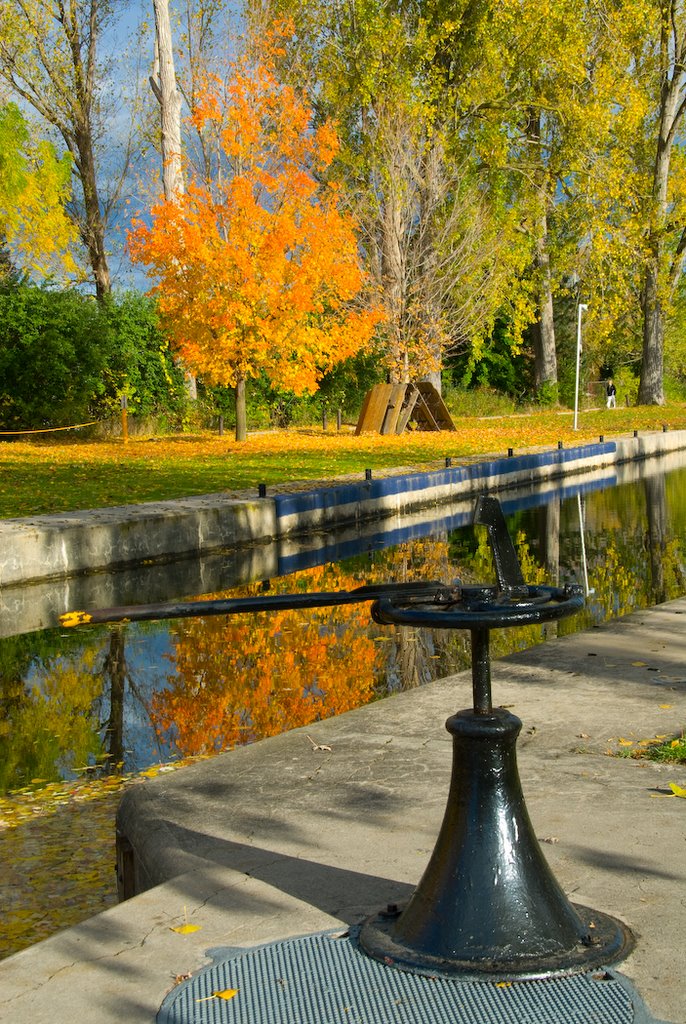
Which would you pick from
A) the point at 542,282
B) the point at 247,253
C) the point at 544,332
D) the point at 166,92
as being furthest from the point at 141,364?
the point at 544,332

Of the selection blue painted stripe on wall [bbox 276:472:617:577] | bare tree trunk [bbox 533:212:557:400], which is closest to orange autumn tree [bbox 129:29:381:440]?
blue painted stripe on wall [bbox 276:472:617:577]

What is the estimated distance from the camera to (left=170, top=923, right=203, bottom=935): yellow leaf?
367 centimetres

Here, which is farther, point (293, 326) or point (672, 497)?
point (293, 326)

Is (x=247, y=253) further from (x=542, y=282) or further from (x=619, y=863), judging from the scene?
(x=619, y=863)

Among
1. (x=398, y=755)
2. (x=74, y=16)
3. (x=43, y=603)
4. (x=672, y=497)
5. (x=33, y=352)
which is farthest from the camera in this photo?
(x=74, y=16)

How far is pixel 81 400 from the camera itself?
29250mm

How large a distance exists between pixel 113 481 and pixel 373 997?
16.6 m

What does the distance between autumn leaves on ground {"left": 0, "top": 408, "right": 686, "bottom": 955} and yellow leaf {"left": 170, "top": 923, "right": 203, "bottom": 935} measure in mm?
822

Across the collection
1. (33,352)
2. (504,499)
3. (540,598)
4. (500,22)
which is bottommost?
(504,499)

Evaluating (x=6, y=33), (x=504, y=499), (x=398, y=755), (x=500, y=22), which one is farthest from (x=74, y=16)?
(x=398, y=755)

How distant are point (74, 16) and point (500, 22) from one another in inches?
504

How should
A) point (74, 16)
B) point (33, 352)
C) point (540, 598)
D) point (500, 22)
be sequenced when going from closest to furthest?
1. point (540, 598)
2. point (33, 352)
3. point (500, 22)
4. point (74, 16)

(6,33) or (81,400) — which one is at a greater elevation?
(6,33)

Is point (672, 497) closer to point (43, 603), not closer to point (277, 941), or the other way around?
point (43, 603)
